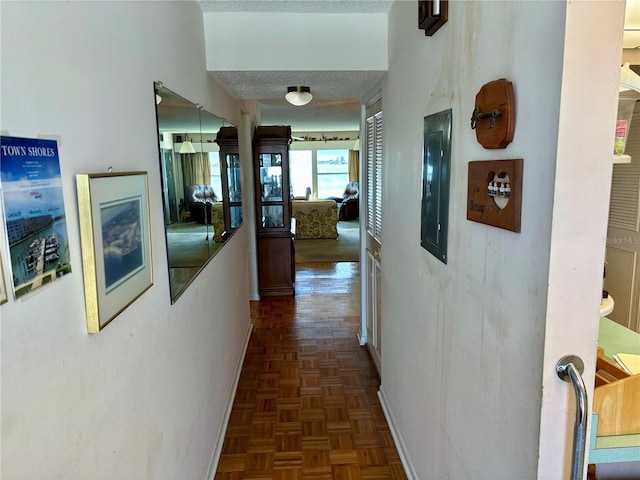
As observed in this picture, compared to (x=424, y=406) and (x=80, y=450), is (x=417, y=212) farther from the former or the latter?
(x=80, y=450)

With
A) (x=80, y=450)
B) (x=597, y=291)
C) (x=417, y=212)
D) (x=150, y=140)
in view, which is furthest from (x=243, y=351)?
(x=597, y=291)

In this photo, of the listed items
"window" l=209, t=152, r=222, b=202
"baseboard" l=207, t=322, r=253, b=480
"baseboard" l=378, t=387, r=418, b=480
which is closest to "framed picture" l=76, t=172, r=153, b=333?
"window" l=209, t=152, r=222, b=202

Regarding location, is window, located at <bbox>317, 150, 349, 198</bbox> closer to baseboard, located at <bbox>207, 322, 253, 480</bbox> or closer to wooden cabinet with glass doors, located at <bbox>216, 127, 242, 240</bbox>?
wooden cabinet with glass doors, located at <bbox>216, 127, 242, 240</bbox>

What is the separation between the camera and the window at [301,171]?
36.9 ft

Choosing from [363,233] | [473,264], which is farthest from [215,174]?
[473,264]

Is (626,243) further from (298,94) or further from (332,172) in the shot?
(332,172)

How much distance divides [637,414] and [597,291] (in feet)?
1.24

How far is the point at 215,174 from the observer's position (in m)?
2.47

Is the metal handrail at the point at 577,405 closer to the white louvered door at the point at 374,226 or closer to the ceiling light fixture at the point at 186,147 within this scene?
the ceiling light fixture at the point at 186,147

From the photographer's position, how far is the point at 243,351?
325cm

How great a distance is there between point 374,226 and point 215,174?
3.66 feet

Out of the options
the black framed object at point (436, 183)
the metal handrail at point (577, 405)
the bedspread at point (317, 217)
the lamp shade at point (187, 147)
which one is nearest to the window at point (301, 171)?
the bedspread at point (317, 217)

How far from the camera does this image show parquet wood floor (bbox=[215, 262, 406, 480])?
2.12 m

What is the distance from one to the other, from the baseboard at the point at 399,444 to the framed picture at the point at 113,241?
151cm
